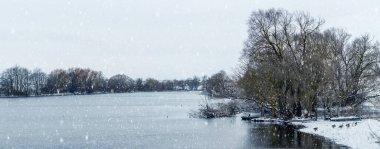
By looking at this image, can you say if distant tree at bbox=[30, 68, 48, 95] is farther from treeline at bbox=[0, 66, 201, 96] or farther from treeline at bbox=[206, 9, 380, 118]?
treeline at bbox=[206, 9, 380, 118]

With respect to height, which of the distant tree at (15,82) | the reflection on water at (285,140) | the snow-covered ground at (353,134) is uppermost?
the distant tree at (15,82)

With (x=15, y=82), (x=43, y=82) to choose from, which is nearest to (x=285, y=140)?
(x=15, y=82)

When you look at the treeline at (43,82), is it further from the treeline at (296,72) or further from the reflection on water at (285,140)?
the reflection on water at (285,140)

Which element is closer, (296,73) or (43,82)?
(296,73)

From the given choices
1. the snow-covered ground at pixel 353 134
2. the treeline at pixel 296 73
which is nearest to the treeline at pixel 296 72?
the treeline at pixel 296 73

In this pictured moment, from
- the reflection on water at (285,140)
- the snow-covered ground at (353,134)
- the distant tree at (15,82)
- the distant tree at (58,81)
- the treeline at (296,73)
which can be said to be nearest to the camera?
the snow-covered ground at (353,134)

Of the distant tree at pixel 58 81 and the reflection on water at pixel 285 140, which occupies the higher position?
the distant tree at pixel 58 81

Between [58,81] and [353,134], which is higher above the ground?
[58,81]

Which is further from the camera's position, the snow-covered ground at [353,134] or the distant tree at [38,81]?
the distant tree at [38,81]

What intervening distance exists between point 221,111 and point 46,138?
25.2 m

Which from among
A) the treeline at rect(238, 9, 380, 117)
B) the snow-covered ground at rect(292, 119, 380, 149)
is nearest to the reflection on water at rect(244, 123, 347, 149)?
the snow-covered ground at rect(292, 119, 380, 149)

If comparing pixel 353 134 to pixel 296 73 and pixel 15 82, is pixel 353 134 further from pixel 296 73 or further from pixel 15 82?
pixel 15 82

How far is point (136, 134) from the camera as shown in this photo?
Result: 38.5 meters

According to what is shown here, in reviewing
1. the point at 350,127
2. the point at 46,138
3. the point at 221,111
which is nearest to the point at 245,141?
the point at 350,127
